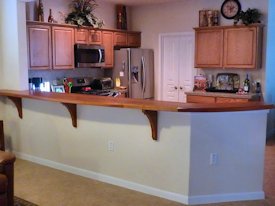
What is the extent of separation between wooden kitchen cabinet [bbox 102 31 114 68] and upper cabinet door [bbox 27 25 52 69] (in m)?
1.33

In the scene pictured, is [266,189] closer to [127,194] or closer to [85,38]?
[127,194]

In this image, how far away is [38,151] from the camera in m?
4.84

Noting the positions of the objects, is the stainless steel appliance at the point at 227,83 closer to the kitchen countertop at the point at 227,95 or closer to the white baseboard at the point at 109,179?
the kitchen countertop at the point at 227,95

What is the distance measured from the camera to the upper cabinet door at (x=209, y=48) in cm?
630

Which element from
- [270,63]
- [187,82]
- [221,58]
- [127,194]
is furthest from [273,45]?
[127,194]

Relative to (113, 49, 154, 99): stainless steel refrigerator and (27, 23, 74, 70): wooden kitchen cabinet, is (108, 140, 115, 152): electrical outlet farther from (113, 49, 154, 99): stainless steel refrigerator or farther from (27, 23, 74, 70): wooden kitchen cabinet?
(113, 49, 154, 99): stainless steel refrigerator

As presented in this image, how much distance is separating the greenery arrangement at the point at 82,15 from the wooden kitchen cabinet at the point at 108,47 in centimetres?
25

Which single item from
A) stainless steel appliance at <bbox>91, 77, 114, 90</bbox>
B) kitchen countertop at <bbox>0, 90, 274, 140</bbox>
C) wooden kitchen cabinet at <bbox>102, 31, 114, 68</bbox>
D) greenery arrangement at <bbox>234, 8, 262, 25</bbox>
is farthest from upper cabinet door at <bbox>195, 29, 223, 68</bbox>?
kitchen countertop at <bbox>0, 90, 274, 140</bbox>

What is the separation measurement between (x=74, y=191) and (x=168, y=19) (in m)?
4.51

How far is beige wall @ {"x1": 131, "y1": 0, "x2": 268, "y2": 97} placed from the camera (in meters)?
6.48

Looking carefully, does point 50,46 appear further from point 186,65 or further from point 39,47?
point 186,65

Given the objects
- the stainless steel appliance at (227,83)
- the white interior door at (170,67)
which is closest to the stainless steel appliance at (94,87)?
the white interior door at (170,67)

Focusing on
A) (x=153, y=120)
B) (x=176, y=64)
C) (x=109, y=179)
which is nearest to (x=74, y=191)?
(x=109, y=179)

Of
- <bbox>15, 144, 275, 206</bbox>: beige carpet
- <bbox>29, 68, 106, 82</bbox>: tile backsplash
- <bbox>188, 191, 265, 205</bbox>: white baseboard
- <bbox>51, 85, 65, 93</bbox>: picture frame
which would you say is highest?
<bbox>29, 68, 106, 82</bbox>: tile backsplash
